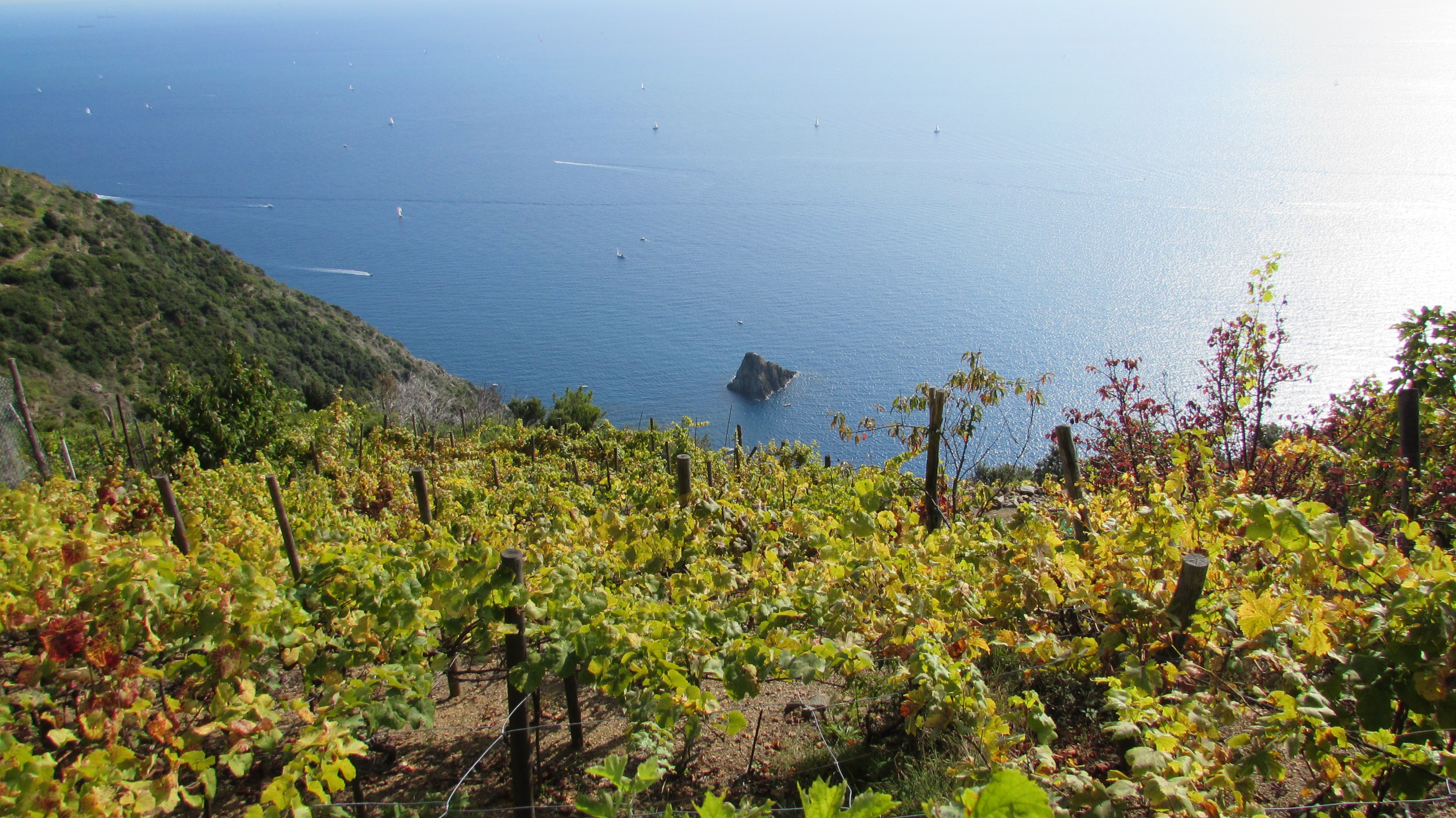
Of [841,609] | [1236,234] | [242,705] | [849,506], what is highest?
[1236,234]

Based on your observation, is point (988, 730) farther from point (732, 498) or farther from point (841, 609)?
point (732, 498)

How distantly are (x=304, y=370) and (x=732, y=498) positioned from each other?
33029 millimetres

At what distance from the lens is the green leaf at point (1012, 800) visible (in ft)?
4.51

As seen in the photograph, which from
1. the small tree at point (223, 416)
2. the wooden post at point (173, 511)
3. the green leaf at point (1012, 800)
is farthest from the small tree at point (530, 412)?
the green leaf at point (1012, 800)

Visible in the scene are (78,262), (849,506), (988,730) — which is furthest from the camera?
(78,262)

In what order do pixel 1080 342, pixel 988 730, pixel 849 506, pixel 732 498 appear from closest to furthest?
pixel 988 730 < pixel 849 506 < pixel 732 498 < pixel 1080 342

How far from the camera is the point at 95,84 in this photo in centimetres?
15725

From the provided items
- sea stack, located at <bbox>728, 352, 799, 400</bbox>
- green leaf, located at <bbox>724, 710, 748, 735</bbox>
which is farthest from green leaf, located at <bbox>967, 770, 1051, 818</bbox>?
sea stack, located at <bbox>728, 352, 799, 400</bbox>

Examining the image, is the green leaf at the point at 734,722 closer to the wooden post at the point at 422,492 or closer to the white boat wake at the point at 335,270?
the wooden post at the point at 422,492

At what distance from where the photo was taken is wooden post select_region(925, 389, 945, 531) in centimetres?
550

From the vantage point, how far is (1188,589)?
2.59 m

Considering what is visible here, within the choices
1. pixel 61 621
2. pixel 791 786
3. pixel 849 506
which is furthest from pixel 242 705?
pixel 849 506

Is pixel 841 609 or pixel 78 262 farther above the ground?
pixel 78 262

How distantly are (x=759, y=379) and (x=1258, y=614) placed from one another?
43.9 m
